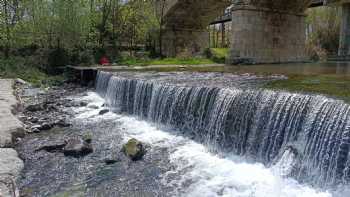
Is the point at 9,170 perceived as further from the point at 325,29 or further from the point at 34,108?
the point at 325,29

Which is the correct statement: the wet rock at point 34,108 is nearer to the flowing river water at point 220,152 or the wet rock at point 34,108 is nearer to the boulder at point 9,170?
the flowing river water at point 220,152

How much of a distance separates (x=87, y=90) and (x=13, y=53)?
26.8 feet

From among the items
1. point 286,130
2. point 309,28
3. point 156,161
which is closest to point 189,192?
point 156,161

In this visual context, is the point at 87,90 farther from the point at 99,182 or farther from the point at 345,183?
the point at 345,183

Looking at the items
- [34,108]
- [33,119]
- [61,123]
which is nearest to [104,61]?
[34,108]

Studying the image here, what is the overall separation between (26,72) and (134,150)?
1386cm

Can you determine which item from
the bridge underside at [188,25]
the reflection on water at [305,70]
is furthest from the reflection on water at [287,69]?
the bridge underside at [188,25]

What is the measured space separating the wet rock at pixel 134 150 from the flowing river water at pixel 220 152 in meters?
0.14

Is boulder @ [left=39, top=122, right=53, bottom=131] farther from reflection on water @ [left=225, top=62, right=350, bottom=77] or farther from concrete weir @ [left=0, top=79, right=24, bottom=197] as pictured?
reflection on water @ [left=225, top=62, right=350, bottom=77]

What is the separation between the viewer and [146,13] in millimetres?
26500

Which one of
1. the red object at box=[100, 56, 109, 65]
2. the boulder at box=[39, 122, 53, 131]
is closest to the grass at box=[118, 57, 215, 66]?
the red object at box=[100, 56, 109, 65]

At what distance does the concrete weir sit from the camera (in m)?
5.43

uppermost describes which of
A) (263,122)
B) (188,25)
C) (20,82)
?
(188,25)

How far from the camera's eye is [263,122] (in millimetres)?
6965
